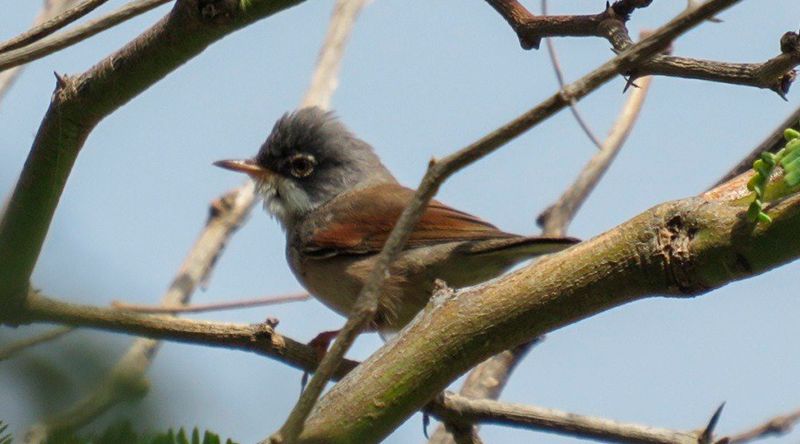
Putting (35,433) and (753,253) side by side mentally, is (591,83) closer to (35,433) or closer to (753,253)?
(753,253)

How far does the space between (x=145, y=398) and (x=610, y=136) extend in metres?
5.28

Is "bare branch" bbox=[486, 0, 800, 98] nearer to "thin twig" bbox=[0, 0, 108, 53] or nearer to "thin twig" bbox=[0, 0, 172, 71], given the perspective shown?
"thin twig" bbox=[0, 0, 172, 71]

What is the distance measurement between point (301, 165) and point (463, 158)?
516 centimetres

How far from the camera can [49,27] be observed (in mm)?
2773

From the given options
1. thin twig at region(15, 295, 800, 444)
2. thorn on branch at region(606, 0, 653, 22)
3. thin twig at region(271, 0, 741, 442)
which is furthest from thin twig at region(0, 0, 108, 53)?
thorn on branch at region(606, 0, 653, 22)

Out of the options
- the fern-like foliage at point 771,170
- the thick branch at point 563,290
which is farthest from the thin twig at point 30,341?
the fern-like foliage at point 771,170

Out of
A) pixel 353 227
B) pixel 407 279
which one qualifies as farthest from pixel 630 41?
pixel 353 227

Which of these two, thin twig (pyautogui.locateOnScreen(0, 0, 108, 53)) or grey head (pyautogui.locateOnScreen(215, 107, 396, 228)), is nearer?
thin twig (pyautogui.locateOnScreen(0, 0, 108, 53))

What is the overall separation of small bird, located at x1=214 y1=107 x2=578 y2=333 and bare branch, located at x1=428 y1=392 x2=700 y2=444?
139 cm

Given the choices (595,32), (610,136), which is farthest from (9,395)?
(610,136)

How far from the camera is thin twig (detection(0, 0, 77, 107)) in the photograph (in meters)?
5.34

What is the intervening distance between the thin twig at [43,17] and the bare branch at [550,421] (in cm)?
314

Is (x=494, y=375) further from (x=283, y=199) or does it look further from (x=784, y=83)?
(x=283, y=199)

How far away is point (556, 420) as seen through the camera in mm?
3258
